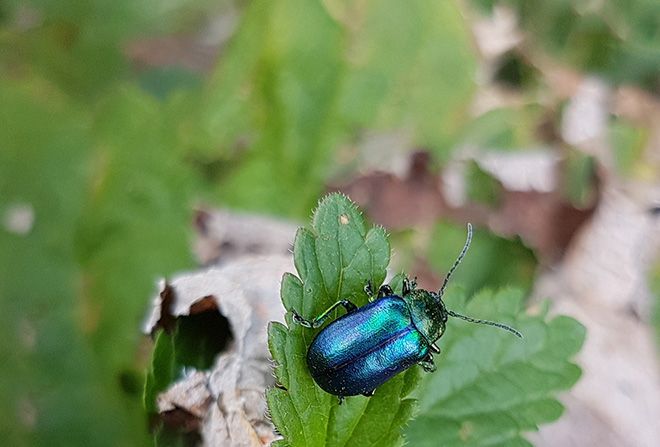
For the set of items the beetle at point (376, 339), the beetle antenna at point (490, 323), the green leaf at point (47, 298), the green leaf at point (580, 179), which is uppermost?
the beetle at point (376, 339)

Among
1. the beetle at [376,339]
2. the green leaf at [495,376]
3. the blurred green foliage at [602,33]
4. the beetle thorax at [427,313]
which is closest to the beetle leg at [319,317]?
the beetle at [376,339]

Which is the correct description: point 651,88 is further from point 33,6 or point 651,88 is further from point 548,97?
point 33,6

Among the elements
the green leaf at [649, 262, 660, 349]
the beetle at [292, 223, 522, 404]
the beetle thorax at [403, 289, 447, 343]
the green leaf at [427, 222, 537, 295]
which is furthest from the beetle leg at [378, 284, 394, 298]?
the green leaf at [649, 262, 660, 349]

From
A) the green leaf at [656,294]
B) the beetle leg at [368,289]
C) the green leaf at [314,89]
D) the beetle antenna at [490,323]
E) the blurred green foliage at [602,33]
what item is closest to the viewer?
the beetle leg at [368,289]

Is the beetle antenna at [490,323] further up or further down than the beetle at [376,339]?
further down

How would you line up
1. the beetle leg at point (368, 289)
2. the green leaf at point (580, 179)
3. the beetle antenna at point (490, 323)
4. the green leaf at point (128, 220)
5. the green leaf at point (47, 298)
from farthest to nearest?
1. the green leaf at point (580, 179)
2. the green leaf at point (128, 220)
3. the green leaf at point (47, 298)
4. the beetle antenna at point (490, 323)
5. the beetle leg at point (368, 289)

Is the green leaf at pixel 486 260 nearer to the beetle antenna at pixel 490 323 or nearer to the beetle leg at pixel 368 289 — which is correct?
the beetle antenna at pixel 490 323

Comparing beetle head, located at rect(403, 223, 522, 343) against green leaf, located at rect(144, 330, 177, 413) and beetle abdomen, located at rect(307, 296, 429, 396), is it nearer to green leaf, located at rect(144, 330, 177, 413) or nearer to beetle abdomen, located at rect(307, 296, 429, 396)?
beetle abdomen, located at rect(307, 296, 429, 396)
